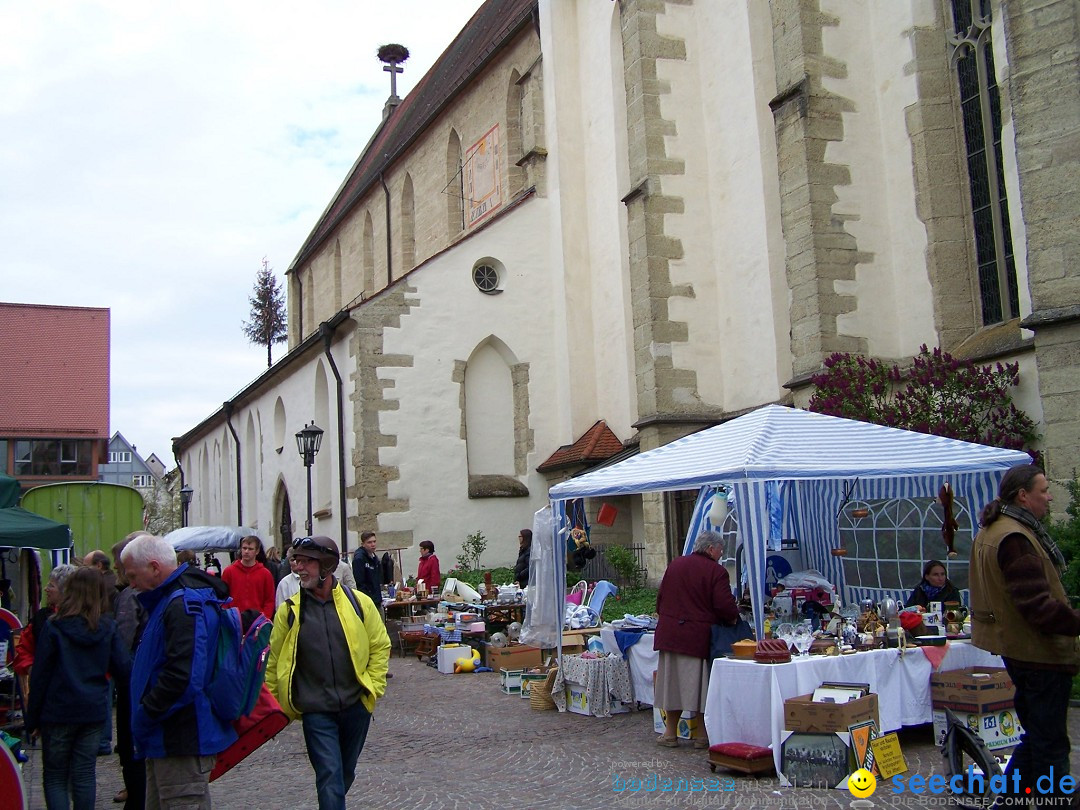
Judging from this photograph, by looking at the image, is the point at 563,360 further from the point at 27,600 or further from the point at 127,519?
the point at 27,600

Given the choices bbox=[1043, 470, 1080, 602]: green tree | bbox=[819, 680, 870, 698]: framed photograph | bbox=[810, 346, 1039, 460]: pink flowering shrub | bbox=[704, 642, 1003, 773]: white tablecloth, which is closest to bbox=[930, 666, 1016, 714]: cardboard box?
bbox=[704, 642, 1003, 773]: white tablecloth

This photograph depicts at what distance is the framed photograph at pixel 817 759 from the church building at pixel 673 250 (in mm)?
4942

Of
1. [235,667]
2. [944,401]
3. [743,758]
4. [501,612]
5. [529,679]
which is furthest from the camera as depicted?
[501,612]

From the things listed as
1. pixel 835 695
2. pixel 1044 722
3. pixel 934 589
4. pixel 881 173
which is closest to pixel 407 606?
pixel 934 589

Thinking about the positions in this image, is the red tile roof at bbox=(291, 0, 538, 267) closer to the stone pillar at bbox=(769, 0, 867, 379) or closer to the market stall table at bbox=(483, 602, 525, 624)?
the stone pillar at bbox=(769, 0, 867, 379)

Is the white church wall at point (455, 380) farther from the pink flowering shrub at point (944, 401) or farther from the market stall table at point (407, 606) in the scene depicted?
the pink flowering shrub at point (944, 401)

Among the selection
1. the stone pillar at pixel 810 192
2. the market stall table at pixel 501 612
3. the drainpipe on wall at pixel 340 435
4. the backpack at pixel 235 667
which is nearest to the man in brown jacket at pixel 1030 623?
the backpack at pixel 235 667

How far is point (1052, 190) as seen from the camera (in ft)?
34.4

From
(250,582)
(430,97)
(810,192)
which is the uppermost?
(430,97)

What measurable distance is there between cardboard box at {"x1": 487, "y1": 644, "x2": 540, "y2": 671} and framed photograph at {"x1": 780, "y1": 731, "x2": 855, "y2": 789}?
6.06 m

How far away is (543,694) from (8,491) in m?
5.58

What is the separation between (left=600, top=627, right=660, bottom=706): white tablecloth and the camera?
368 inches

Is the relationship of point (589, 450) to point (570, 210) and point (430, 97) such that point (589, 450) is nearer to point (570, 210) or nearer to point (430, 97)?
point (570, 210)

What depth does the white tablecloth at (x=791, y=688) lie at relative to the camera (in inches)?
278
